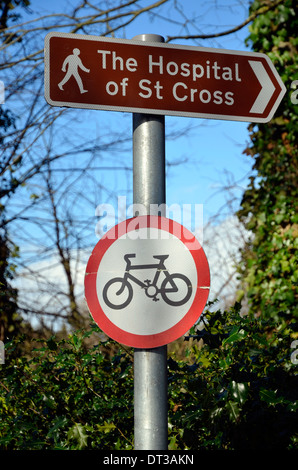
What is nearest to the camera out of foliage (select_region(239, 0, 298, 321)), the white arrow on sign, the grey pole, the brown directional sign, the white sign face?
the grey pole

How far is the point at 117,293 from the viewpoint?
2.24m

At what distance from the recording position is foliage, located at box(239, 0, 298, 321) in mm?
6539

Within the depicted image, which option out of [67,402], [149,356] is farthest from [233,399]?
[67,402]

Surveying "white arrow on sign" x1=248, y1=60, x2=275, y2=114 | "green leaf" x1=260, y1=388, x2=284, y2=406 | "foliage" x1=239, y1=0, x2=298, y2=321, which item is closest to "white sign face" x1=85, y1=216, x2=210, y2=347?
"white arrow on sign" x1=248, y1=60, x2=275, y2=114

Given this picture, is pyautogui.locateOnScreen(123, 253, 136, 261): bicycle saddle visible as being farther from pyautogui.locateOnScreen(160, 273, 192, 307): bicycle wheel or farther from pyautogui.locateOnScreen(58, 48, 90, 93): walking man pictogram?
pyautogui.locateOnScreen(58, 48, 90, 93): walking man pictogram

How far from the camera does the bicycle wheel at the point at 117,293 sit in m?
2.23

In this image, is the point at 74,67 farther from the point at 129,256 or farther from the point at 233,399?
the point at 233,399

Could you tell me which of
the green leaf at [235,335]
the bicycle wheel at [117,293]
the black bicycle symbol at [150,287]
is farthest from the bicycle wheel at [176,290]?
the green leaf at [235,335]

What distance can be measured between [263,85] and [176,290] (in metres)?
1.06

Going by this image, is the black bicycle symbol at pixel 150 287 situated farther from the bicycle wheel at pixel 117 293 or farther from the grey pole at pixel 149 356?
the grey pole at pixel 149 356

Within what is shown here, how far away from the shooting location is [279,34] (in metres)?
6.75

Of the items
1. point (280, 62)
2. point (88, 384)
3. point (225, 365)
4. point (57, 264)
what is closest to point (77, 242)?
point (57, 264)

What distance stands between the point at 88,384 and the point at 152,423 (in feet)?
4.34

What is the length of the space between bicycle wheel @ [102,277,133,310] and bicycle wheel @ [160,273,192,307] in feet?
0.44
